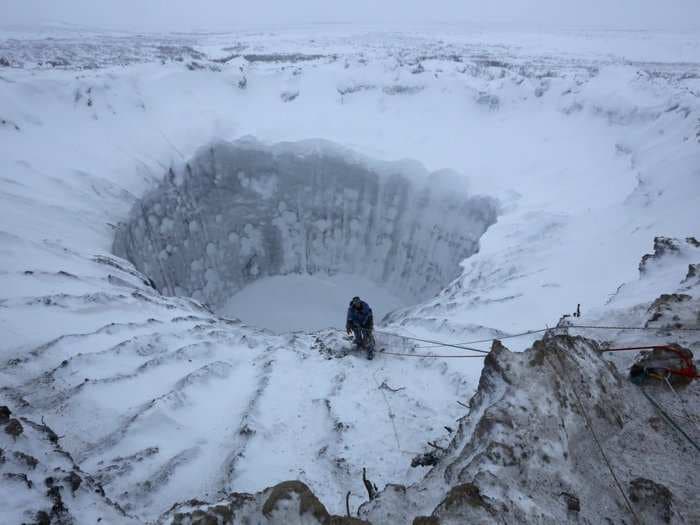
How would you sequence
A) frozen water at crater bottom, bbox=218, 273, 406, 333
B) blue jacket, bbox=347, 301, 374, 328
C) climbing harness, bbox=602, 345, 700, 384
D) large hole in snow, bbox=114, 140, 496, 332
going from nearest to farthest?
climbing harness, bbox=602, 345, 700, 384
blue jacket, bbox=347, 301, 374, 328
large hole in snow, bbox=114, 140, 496, 332
frozen water at crater bottom, bbox=218, 273, 406, 333

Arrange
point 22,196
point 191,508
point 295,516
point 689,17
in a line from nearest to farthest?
point 295,516
point 191,508
point 22,196
point 689,17

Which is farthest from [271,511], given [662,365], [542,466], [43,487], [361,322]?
[361,322]

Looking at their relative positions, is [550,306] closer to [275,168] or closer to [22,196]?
[22,196]

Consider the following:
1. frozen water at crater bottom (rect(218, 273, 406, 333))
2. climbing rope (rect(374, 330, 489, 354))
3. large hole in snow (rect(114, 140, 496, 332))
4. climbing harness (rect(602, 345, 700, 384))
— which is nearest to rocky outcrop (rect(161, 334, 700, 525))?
climbing harness (rect(602, 345, 700, 384))

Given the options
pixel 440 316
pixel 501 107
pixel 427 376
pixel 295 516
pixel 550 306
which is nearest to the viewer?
pixel 295 516

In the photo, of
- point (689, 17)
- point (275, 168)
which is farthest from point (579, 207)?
point (689, 17)

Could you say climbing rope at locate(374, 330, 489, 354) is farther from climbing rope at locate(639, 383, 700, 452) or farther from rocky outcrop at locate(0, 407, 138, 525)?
rocky outcrop at locate(0, 407, 138, 525)
